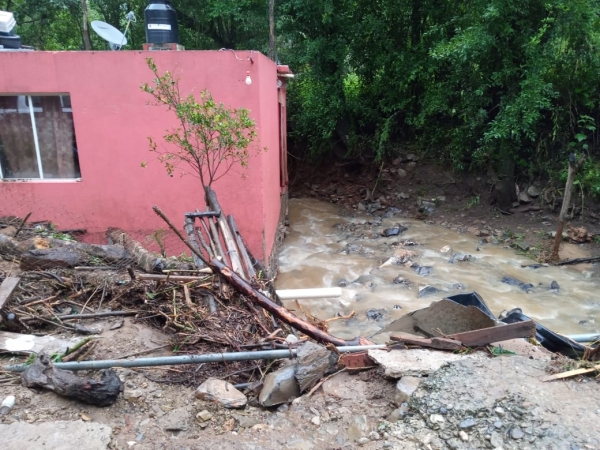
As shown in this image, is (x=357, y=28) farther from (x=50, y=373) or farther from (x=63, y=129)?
(x=50, y=373)

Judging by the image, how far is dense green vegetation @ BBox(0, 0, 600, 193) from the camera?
8344mm

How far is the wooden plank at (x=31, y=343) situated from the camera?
3.23 m

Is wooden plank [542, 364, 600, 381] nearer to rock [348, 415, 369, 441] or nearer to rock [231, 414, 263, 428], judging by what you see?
rock [348, 415, 369, 441]

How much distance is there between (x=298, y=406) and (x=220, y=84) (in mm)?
4799

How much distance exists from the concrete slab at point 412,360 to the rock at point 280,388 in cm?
54

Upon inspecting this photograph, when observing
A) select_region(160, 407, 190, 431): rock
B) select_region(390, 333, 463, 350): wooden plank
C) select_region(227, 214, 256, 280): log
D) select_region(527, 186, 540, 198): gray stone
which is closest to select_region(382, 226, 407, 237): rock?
select_region(527, 186, 540, 198): gray stone

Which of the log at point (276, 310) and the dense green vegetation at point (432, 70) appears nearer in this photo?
the log at point (276, 310)

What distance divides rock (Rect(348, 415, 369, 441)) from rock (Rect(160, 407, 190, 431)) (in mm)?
903

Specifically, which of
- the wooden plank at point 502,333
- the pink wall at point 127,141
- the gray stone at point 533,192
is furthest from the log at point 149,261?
the gray stone at point 533,192

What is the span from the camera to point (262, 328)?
3521mm

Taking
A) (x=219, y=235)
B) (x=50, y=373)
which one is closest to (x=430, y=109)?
(x=219, y=235)

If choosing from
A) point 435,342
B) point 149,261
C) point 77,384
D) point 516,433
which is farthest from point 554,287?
point 77,384

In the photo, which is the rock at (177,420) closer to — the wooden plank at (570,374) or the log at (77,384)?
the log at (77,384)

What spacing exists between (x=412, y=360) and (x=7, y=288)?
324 centimetres
